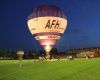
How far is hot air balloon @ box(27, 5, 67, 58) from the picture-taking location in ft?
293

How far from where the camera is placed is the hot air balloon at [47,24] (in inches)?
3511

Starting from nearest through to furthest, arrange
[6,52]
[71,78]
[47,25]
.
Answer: [71,78] < [47,25] < [6,52]

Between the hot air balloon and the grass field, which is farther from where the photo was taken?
the hot air balloon

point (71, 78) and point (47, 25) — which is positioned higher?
point (47, 25)

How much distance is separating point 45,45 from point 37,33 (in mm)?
4202

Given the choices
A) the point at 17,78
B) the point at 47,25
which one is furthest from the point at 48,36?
the point at 17,78

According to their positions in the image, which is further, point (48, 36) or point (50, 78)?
point (48, 36)

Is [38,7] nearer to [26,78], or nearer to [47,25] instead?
[47,25]

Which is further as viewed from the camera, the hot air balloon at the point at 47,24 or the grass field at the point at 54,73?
the hot air balloon at the point at 47,24

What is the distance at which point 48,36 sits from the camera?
3511 inches

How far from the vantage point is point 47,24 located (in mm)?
89312

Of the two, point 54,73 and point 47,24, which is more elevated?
point 47,24

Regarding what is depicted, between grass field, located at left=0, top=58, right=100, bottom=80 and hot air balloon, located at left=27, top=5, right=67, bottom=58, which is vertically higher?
hot air balloon, located at left=27, top=5, right=67, bottom=58

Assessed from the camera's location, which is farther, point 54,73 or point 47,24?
point 47,24
